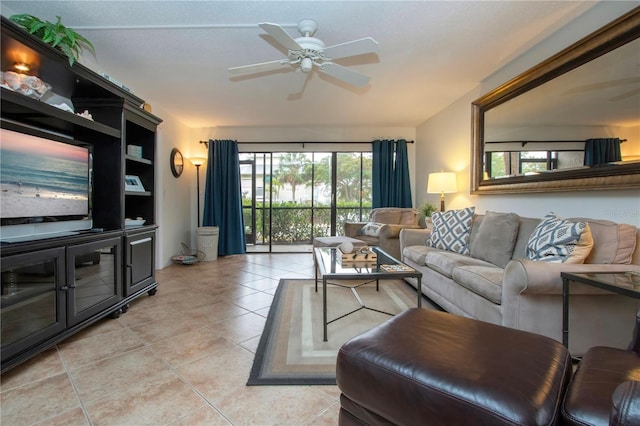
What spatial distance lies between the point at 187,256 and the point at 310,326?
10.5ft

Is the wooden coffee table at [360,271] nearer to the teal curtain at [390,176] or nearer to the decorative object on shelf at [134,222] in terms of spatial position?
the decorative object on shelf at [134,222]

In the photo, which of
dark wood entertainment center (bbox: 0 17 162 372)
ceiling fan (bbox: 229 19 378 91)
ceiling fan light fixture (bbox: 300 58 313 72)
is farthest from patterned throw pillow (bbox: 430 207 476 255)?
dark wood entertainment center (bbox: 0 17 162 372)

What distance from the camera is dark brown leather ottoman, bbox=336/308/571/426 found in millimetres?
806

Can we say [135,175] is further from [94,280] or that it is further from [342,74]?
[342,74]

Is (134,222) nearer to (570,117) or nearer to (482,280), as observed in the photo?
(482,280)

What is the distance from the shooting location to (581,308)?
174 centimetres

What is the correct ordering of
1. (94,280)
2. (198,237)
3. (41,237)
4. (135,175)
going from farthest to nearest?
(198,237)
(135,175)
(94,280)
(41,237)

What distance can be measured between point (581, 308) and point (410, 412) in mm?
1515

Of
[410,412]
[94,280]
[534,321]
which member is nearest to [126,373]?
[94,280]

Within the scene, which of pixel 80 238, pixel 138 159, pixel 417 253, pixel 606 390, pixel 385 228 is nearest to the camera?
pixel 606 390

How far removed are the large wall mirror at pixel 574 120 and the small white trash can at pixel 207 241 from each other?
13.9 ft

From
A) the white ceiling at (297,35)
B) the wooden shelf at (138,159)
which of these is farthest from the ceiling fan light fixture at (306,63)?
the wooden shelf at (138,159)

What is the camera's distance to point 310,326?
7.63ft

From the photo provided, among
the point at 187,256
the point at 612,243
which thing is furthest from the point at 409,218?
the point at 187,256
